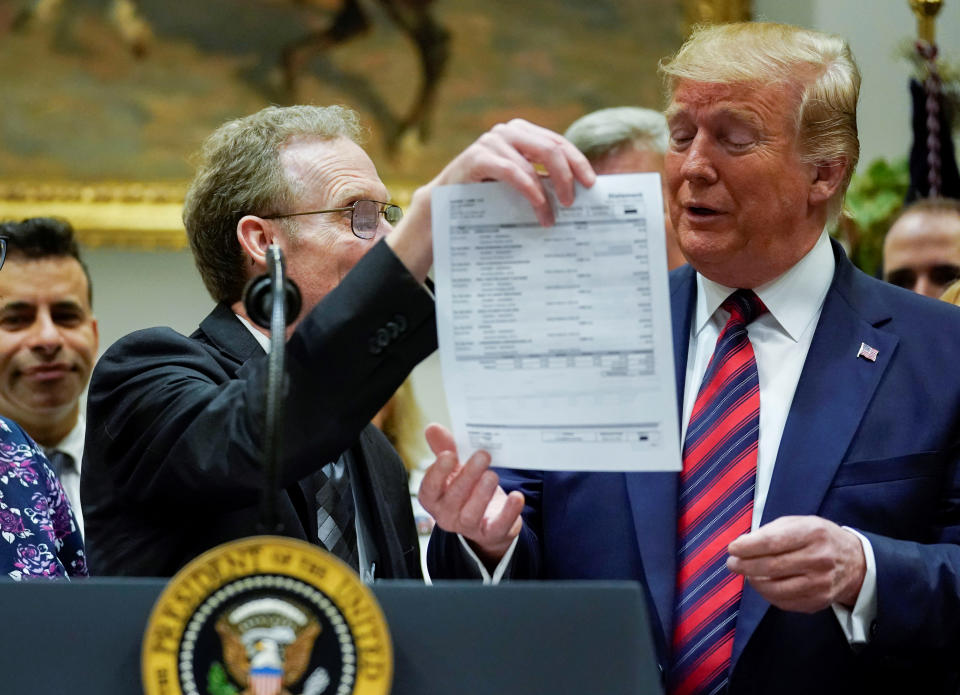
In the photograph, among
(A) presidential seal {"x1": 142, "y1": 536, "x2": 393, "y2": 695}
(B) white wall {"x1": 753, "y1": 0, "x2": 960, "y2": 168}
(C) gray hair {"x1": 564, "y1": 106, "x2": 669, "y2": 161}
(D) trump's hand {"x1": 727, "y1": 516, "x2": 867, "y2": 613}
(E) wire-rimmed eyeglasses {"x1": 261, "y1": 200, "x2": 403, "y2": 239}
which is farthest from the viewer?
(B) white wall {"x1": 753, "y1": 0, "x2": 960, "y2": 168}

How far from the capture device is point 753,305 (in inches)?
84.7

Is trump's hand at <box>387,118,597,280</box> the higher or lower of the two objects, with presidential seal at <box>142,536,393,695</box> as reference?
higher

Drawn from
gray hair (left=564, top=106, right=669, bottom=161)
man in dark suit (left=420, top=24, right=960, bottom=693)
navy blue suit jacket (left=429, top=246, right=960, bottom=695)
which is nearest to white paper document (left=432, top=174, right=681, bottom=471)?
man in dark suit (left=420, top=24, right=960, bottom=693)

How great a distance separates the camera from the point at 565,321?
152cm

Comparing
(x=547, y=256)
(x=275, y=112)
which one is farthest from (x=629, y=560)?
(x=275, y=112)

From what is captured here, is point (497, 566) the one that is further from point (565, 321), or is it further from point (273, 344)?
point (273, 344)

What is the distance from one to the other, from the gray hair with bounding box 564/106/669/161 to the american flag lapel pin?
6.60ft

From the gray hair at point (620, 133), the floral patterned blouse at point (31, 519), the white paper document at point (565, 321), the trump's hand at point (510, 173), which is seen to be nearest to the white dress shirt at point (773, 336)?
the white paper document at point (565, 321)

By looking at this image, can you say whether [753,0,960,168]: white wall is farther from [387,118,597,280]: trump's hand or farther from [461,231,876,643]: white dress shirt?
[387,118,597,280]: trump's hand

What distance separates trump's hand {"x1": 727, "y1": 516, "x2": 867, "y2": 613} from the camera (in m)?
1.65

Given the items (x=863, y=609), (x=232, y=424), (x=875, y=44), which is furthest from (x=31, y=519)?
(x=875, y=44)

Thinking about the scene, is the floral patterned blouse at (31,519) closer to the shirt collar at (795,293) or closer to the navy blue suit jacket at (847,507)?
the navy blue suit jacket at (847,507)

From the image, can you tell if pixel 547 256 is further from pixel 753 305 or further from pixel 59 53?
pixel 59 53

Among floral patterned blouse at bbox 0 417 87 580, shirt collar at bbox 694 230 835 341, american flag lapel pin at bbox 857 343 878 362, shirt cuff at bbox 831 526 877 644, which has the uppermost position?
shirt collar at bbox 694 230 835 341
